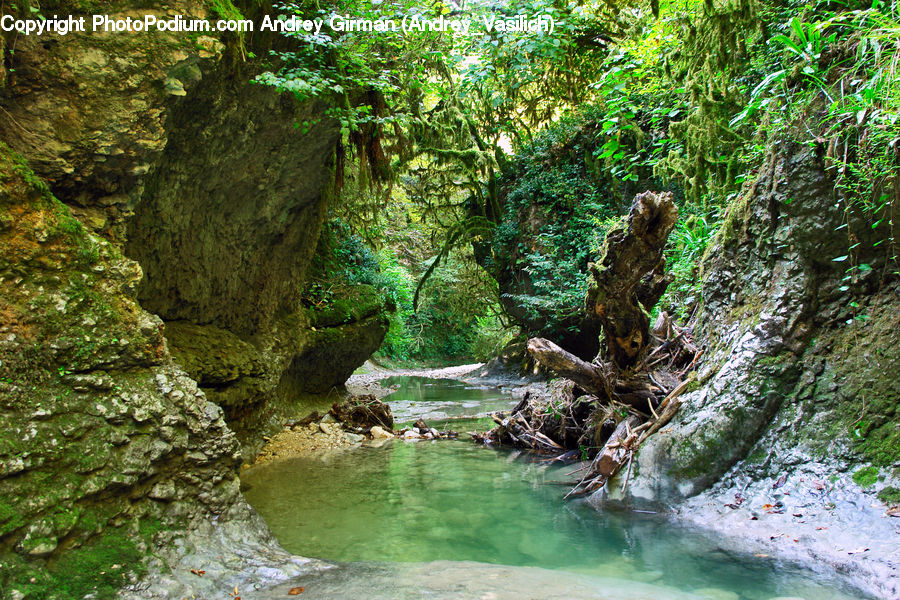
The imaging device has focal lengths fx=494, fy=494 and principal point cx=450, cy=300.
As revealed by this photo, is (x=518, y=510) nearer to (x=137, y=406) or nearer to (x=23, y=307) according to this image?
(x=137, y=406)

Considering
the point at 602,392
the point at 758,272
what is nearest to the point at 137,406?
the point at 602,392

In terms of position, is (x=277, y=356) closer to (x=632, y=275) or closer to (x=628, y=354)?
(x=628, y=354)

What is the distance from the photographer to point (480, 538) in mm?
3736

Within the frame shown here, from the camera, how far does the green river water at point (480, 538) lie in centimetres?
265

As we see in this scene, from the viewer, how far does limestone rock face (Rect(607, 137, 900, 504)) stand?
3.41 meters

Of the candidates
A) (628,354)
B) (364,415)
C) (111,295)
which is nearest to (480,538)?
(628,354)

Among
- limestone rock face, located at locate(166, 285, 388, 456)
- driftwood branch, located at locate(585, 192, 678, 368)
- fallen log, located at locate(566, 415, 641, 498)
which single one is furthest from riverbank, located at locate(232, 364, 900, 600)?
limestone rock face, located at locate(166, 285, 388, 456)

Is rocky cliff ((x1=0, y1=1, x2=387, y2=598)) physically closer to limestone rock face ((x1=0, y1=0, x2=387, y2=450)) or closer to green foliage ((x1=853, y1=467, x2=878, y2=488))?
limestone rock face ((x1=0, y1=0, x2=387, y2=450))

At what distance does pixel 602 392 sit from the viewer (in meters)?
5.37

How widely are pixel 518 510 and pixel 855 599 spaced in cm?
240

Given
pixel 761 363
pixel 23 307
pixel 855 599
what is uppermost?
pixel 23 307

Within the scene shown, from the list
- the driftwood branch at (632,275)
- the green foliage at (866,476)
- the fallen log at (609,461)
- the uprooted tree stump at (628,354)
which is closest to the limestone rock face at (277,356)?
the uprooted tree stump at (628,354)

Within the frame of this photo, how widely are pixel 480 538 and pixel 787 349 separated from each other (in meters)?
2.75

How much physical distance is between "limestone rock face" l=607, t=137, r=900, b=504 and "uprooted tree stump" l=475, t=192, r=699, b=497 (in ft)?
1.53
